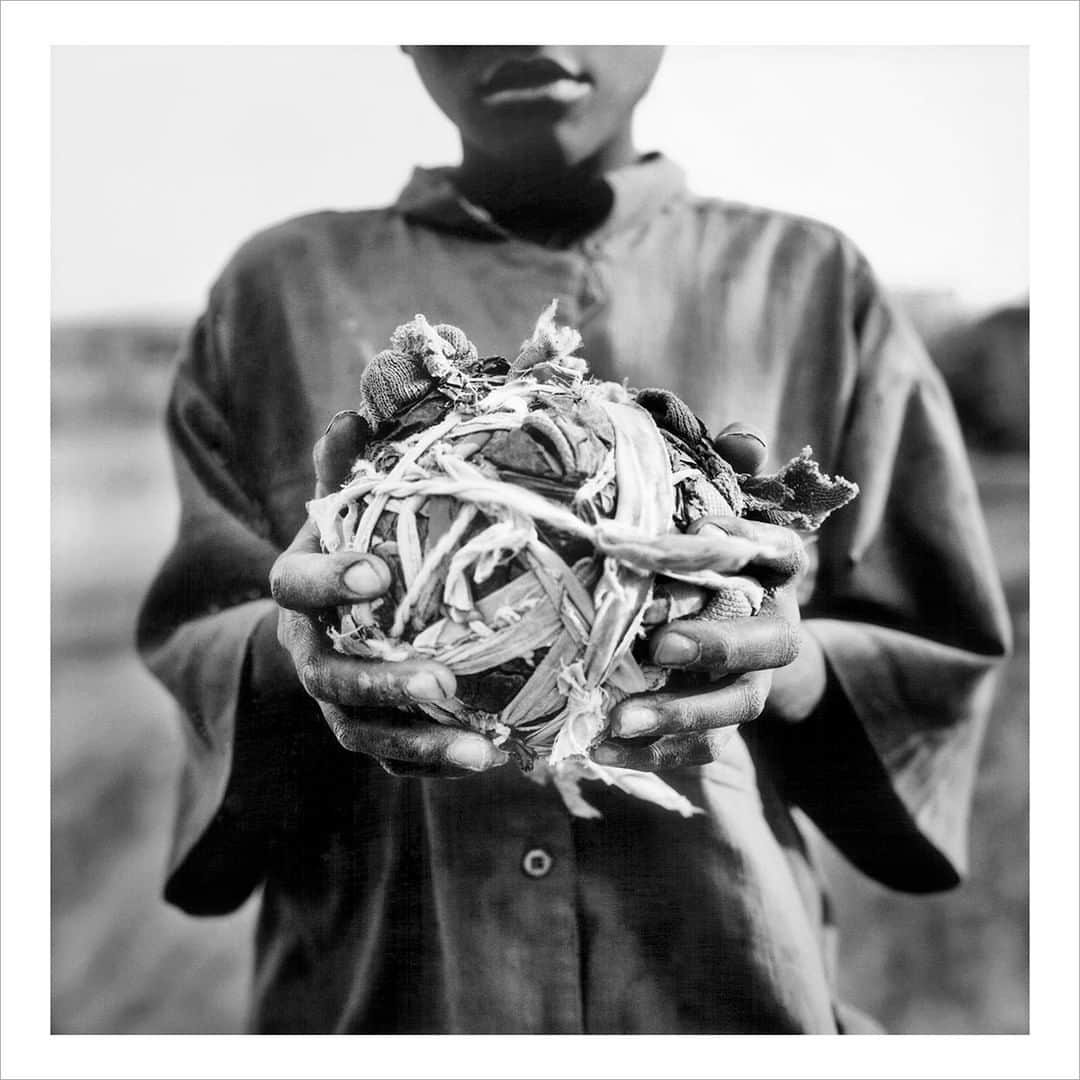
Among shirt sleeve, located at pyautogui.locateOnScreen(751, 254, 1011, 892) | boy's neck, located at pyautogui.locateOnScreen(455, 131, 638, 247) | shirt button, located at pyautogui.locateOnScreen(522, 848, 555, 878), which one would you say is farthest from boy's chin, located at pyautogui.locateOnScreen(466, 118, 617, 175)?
shirt button, located at pyautogui.locateOnScreen(522, 848, 555, 878)

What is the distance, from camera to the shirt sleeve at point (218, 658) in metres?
0.95

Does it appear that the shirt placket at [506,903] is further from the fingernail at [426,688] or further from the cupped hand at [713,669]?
the fingernail at [426,688]

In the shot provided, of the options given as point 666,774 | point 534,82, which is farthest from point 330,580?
point 534,82

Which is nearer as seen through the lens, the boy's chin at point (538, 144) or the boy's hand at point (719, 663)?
the boy's hand at point (719, 663)

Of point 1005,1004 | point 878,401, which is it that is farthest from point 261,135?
point 1005,1004

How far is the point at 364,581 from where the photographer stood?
0.62m

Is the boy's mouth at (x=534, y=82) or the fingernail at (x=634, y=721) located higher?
the boy's mouth at (x=534, y=82)

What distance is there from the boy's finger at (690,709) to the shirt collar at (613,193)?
398mm

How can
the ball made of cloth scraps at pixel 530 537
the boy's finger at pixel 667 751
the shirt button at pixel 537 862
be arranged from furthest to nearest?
the shirt button at pixel 537 862
the boy's finger at pixel 667 751
the ball made of cloth scraps at pixel 530 537

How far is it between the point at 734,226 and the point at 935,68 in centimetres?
20

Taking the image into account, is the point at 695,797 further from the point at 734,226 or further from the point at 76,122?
the point at 76,122

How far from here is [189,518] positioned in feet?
3.18

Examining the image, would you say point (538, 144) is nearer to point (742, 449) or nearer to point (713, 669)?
point (742, 449)

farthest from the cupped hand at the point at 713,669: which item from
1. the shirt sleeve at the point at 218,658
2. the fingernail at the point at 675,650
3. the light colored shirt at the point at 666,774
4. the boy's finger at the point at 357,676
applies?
the shirt sleeve at the point at 218,658
